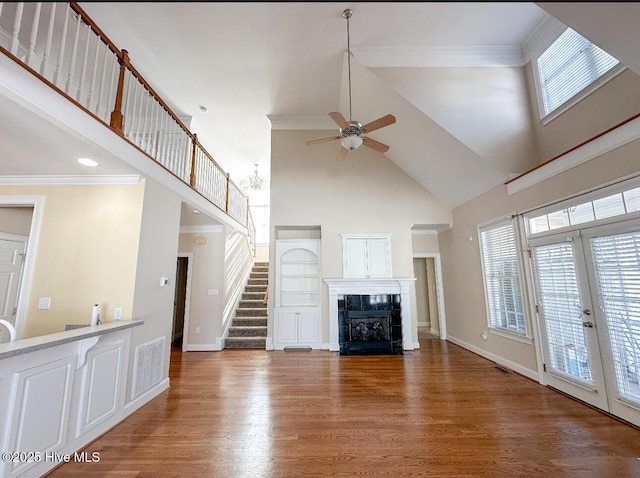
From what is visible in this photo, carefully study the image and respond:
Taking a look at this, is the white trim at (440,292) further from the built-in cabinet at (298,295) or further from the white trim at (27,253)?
the white trim at (27,253)

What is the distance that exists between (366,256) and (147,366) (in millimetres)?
4248

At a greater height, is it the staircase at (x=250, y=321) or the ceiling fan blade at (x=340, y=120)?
the ceiling fan blade at (x=340, y=120)

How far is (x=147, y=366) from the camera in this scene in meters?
3.44

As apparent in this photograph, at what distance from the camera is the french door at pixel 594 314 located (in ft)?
9.41

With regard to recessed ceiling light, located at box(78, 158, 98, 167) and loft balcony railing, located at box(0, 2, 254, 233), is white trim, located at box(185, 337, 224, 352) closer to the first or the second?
loft balcony railing, located at box(0, 2, 254, 233)

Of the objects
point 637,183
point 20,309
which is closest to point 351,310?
point 637,183

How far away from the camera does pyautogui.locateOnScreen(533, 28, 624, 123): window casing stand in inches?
142

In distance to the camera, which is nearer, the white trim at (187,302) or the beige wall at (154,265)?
the beige wall at (154,265)

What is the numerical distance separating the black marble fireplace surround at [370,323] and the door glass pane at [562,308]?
8.34 feet

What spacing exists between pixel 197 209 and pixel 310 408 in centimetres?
339

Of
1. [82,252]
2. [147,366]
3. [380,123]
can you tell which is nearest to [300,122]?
[380,123]

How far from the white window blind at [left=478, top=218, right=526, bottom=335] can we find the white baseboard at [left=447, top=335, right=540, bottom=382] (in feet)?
1.64

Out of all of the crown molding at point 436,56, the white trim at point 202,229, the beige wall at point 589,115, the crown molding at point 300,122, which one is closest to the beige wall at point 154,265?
the white trim at point 202,229

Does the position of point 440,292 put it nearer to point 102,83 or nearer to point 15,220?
point 102,83
